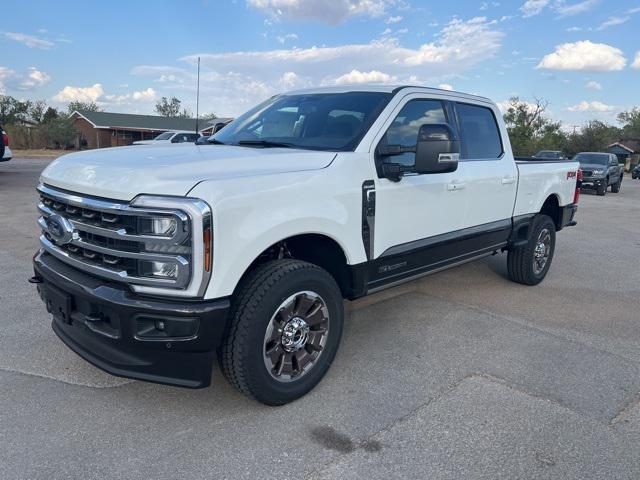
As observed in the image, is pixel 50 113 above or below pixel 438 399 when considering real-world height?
above

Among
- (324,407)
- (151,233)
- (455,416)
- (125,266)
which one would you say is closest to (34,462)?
(125,266)

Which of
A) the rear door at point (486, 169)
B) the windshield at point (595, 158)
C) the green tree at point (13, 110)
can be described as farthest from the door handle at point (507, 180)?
the green tree at point (13, 110)

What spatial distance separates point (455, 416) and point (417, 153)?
171cm

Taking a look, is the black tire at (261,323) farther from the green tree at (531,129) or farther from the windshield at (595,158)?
the green tree at (531,129)

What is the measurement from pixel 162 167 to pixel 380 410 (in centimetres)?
192

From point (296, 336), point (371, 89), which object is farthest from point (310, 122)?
point (296, 336)

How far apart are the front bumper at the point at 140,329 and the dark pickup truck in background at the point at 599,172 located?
22.0m

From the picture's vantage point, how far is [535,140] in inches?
2256

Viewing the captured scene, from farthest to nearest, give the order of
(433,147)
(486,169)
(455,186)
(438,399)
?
(486,169) → (455,186) → (433,147) → (438,399)

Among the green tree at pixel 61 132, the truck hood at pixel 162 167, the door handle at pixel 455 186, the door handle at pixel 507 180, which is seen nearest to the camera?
the truck hood at pixel 162 167

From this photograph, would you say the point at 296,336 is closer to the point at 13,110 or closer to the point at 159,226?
the point at 159,226

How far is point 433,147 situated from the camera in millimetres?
3459

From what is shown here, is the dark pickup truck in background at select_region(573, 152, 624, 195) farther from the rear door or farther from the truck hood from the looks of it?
the truck hood

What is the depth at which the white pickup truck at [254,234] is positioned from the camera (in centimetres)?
260
